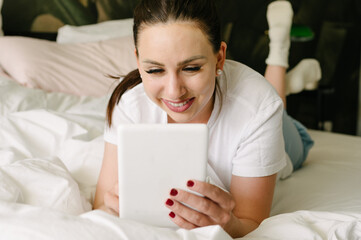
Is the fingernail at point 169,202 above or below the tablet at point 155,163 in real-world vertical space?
below

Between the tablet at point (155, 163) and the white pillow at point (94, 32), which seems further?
the white pillow at point (94, 32)

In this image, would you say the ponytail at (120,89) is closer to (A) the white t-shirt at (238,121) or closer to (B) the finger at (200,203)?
(A) the white t-shirt at (238,121)

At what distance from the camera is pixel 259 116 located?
3.40 feet

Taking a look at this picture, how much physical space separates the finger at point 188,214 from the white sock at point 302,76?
53.0 inches

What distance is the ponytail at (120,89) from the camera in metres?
1.14

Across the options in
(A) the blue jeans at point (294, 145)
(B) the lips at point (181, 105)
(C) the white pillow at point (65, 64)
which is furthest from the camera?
(C) the white pillow at point (65, 64)

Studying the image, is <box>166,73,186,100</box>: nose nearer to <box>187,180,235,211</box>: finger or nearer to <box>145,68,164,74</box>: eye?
<box>145,68,164,74</box>: eye

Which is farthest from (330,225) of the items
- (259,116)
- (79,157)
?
(79,157)

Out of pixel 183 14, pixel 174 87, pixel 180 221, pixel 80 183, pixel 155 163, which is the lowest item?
pixel 80 183

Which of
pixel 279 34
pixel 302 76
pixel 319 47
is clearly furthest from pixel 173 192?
pixel 319 47

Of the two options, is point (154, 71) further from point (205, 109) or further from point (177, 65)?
point (205, 109)

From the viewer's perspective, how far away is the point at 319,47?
9.52 ft

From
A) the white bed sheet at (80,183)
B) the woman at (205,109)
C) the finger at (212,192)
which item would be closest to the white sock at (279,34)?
the white bed sheet at (80,183)

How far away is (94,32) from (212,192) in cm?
162
